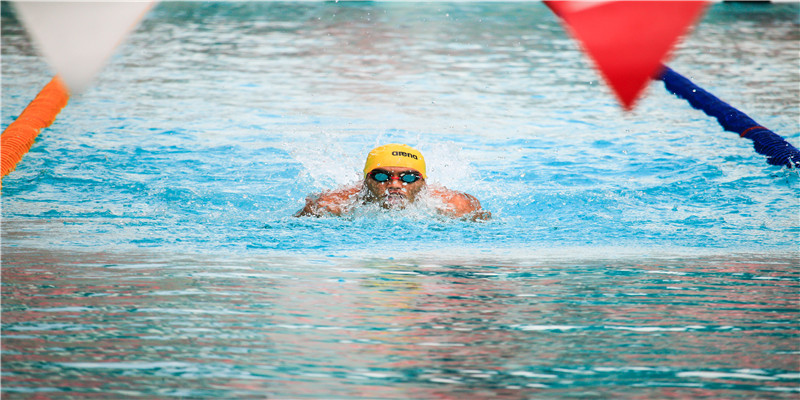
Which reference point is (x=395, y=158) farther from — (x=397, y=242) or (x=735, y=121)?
(x=735, y=121)

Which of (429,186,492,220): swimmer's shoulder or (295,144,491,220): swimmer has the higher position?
(295,144,491,220): swimmer

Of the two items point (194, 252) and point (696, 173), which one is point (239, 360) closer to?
point (194, 252)

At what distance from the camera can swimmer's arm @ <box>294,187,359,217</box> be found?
587 cm

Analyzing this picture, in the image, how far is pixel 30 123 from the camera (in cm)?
852

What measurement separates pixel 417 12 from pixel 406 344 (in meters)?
17.5

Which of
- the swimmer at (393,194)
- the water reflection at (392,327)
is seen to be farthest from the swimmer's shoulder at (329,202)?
the water reflection at (392,327)

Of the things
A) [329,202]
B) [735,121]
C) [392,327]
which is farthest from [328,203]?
[735,121]

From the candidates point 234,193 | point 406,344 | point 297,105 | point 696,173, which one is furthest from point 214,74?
point 406,344

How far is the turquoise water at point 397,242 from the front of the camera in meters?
2.95

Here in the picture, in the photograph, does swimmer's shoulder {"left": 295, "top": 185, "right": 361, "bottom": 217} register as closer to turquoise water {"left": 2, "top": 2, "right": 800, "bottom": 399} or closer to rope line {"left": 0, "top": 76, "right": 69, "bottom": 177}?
turquoise water {"left": 2, "top": 2, "right": 800, "bottom": 399}

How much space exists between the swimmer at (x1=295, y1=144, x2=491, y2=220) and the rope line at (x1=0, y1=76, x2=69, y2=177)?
2207 millimetres

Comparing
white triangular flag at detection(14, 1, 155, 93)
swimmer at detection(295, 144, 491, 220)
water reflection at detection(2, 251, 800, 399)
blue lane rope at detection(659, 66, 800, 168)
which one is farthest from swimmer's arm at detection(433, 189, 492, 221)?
white triangular flag at detection(14, 1, 155, 93)

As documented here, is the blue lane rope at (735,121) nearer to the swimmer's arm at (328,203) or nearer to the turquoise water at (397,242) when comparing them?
the turquoise water at (397,242)

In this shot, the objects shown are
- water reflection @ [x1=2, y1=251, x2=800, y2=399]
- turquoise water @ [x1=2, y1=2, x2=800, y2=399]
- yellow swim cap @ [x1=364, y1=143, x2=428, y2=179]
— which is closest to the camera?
water reflection @ [x1=2, y1=251, x2=800, y2=399]
